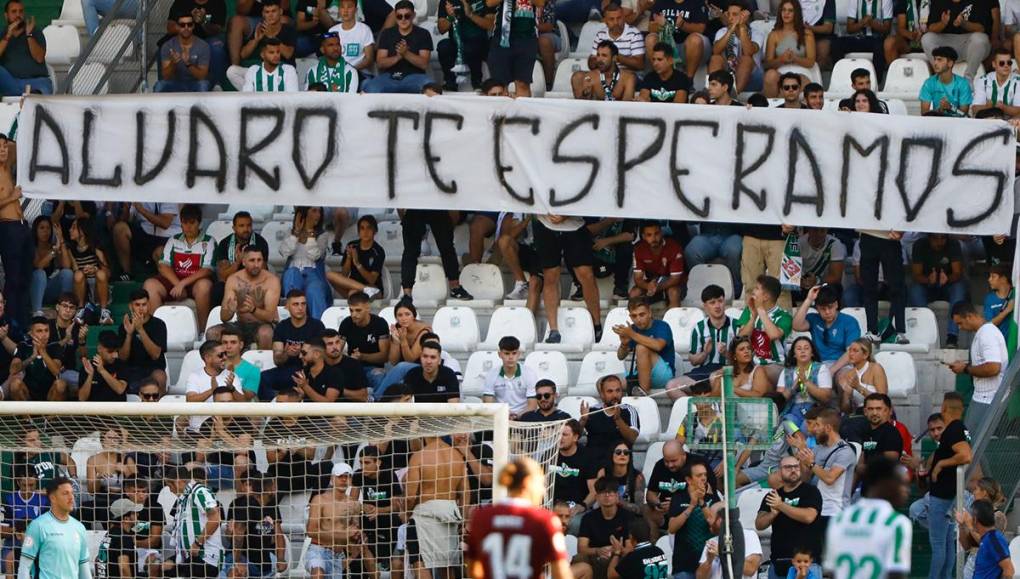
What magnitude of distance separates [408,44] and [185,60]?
5.85 ft

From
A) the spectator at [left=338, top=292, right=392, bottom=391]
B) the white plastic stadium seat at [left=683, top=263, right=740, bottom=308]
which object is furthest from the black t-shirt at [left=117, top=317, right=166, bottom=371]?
the white plastic stadium seat at [left=683, top=263, right=740, bottom=308]

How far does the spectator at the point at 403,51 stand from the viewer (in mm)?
16875

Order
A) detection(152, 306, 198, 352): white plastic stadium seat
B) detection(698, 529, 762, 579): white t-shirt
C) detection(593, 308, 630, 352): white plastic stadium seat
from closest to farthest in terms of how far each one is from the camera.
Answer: detection(698, 529, 762, 579): white t-shirt
detection(593, 308, 630, 352): white plastic stadium seat
detection(152, 306, 198, 352): white plastic stadium seat

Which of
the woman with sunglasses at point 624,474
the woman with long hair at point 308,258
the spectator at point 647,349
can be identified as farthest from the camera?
the woman with long hair at point 308,258

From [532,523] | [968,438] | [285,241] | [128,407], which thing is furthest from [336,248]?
[532,523]

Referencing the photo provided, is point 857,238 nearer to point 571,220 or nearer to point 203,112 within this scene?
point 571,220

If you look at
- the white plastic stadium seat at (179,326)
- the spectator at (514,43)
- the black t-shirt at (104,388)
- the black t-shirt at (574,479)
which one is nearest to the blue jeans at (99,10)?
the spectator at (514,43)

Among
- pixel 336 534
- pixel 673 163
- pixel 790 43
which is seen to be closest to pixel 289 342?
pixel 336 534

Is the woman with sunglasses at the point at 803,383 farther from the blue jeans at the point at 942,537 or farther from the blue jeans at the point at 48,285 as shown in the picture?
the blue jeans at the point at 48,285

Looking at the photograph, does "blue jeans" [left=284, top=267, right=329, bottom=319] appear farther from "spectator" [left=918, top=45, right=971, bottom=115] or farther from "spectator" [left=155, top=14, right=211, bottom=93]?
"spectator" [left=918, top=45, right=971, bottom=115]

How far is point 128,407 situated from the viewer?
12664mm

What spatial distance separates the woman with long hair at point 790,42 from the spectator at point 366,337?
405cm

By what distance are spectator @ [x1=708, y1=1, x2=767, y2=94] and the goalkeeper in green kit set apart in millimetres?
6756

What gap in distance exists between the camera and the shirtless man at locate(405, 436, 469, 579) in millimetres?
13125
